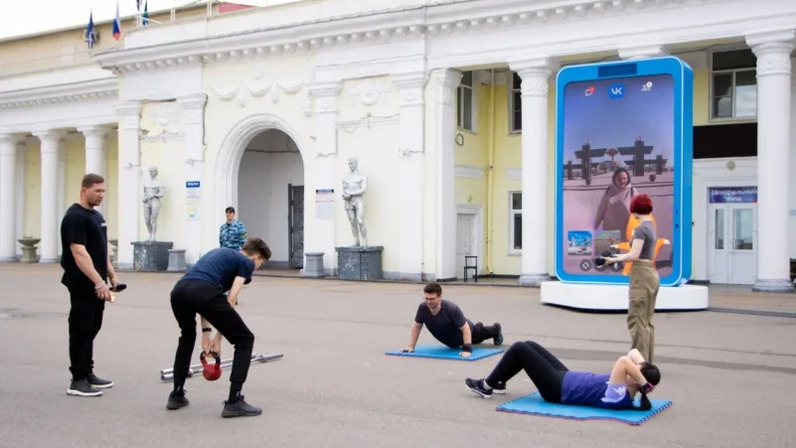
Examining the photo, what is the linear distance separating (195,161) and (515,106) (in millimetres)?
9960

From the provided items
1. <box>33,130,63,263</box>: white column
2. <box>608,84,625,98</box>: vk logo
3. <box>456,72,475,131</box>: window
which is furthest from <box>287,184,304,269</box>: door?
<box>608,84,625,98</box>: vk logo

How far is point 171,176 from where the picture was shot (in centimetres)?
2978

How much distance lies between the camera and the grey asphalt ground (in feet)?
22.3

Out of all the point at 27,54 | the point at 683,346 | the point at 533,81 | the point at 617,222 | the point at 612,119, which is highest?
the point at 27,54

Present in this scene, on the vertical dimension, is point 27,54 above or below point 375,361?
above

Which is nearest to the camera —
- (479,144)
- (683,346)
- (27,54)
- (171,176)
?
(683,346)

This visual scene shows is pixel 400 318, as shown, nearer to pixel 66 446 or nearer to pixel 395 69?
pixel 66 446

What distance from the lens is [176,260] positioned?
28.8 m

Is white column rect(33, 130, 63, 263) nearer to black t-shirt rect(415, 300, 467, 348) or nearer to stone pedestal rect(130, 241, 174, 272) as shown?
stone pedestal rect(130, 241, 174, 272)

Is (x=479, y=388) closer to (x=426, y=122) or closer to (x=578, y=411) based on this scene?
(x=578, y=411)

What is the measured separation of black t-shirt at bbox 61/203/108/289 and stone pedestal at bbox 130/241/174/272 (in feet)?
69.3

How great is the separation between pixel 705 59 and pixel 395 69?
7.94 metres

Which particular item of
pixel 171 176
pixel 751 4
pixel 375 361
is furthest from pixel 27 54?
pixel 375 361

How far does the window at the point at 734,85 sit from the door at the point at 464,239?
278 inches
